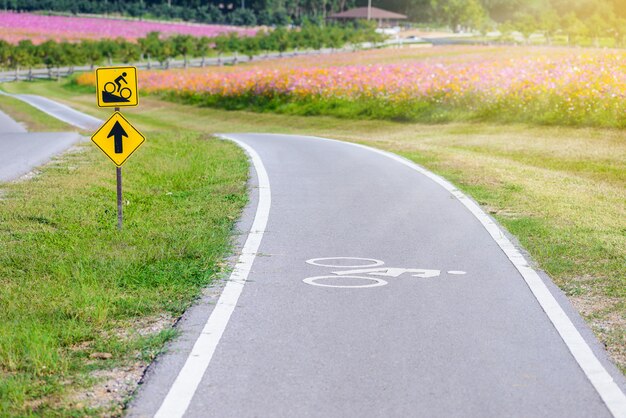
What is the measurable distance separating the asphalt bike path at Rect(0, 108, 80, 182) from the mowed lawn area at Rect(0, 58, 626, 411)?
656 millimetres

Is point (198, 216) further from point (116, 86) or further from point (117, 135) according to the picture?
point (116, 86)

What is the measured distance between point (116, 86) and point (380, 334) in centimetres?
501

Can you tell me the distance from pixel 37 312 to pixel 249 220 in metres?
4.24

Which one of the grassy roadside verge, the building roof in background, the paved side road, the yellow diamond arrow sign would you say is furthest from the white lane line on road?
the building roof in background

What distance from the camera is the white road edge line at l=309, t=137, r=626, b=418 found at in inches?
204

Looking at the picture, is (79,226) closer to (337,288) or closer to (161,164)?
(337,288)

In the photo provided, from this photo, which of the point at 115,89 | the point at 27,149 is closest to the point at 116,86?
the point at 115,89

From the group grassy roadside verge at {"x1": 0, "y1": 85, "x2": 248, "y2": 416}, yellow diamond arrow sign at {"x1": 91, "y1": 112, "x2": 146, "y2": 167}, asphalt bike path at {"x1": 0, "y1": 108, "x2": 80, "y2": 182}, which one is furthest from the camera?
asphalt bike path at {"x1": 0, "y1": 108, "x2": 80, "y2": 182}

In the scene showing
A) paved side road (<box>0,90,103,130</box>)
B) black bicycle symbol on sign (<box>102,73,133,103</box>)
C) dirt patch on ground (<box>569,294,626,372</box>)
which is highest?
black bicycle symbol on sign (<box>102,73,133,103</box>)

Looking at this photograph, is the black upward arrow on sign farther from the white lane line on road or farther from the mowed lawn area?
the white lane line on road

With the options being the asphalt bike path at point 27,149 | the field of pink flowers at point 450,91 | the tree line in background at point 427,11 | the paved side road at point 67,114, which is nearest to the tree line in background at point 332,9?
the tree line in background at point 427,11

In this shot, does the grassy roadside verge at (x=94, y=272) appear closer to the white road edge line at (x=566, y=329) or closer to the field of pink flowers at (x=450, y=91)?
the white road edge line at (x=566, y=329)

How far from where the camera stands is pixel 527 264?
8531 mm

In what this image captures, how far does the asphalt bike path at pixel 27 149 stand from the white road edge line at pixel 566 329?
27.0 feet
